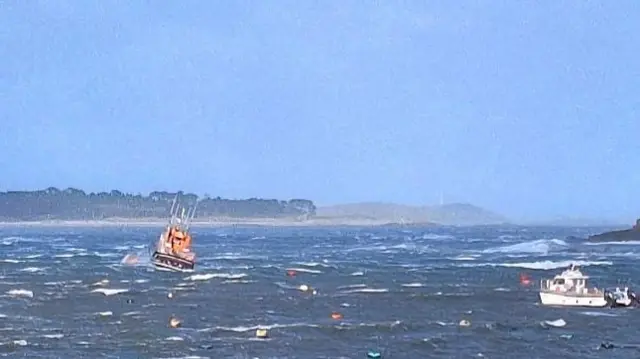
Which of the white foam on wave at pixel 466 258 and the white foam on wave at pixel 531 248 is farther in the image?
the white foam on wave at pixel 531 248

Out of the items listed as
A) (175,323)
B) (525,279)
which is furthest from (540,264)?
(175,323)

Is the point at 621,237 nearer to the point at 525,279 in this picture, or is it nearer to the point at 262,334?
the point at 525,279

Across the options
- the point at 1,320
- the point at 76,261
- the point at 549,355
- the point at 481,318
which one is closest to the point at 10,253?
the point at 76,261

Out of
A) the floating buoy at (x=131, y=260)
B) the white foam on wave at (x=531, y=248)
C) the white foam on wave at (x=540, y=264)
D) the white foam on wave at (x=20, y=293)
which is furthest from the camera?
the white foam on wave at (x=531, y=248)

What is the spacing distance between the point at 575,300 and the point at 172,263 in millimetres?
42585

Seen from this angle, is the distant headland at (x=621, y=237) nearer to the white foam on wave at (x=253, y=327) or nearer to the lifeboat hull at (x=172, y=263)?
the lifeboat hull at (x=172, y=263)

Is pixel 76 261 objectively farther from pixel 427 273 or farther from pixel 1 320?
pixel 1 320

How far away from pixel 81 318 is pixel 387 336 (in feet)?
55.8

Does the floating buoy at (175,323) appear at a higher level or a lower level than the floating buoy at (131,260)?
lower

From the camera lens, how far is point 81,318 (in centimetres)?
5441

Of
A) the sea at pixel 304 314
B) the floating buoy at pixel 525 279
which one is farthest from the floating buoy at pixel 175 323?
the floating buoy at pixel 525 279

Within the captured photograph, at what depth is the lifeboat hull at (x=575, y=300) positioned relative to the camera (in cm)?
6097

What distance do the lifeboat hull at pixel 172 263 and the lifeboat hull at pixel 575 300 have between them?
3980 centimetres

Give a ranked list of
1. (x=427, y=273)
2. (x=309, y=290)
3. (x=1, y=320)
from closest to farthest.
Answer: (x=1, y=320) → (x=309, y=290) → (x=427, y=273)
